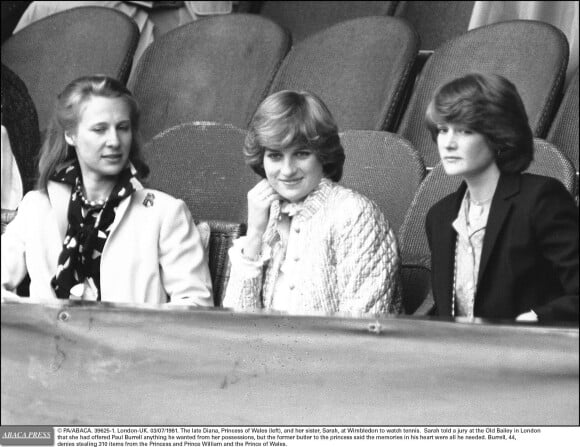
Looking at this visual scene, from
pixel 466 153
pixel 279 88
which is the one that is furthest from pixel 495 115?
pixel 279 88

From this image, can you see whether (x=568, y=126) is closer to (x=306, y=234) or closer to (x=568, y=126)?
(x=568, y=126)

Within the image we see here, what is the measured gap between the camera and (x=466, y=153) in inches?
81.3

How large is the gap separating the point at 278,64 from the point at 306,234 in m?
1.39

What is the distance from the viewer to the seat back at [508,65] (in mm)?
2836

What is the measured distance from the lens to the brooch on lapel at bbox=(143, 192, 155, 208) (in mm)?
2207

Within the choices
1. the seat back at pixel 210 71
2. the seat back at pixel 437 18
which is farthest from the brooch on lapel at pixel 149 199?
the seat back at pixel 437 18

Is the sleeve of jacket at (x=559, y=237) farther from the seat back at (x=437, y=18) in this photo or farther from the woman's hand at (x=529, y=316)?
the seat back at (x=437, y=18)

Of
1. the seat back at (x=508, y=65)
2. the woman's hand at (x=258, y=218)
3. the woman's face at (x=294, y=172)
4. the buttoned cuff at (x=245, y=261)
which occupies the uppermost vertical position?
the seat back at (x=508, y=65)

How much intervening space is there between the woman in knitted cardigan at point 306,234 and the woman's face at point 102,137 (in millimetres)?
268

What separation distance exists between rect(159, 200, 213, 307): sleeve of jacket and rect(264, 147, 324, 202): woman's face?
0.19 metres

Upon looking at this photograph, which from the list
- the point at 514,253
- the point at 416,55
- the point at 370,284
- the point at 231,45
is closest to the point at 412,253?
the point at 370,284

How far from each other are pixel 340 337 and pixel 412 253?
0.95 metres

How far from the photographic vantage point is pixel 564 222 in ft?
6.24

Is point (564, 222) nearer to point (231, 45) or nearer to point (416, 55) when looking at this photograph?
point (416, 55)
